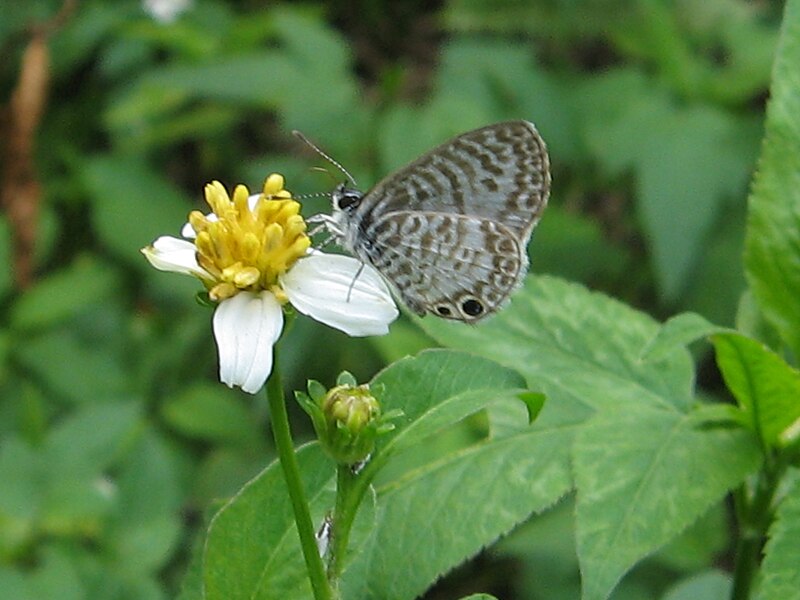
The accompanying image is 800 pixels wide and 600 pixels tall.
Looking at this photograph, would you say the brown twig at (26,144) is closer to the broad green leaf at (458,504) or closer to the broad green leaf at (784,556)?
the broad green leaf at (458,504)

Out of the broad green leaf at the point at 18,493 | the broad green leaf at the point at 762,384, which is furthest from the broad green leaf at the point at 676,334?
the broad green leaf at the point at 18,493

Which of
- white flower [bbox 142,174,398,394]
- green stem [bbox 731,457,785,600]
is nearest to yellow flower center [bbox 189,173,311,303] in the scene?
white flower [bbox 142,174,398,394]

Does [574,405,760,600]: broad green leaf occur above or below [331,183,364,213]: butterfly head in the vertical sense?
below

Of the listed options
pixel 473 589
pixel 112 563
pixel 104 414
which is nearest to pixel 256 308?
pixel 112 563

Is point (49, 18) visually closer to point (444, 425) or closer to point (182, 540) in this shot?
point (182, 540)

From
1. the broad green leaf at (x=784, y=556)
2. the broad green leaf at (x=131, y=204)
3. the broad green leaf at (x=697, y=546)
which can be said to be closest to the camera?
the broad green leaf at (x=784, y=556)

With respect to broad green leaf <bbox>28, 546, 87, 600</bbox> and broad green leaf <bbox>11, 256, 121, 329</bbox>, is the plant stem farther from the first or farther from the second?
broad green leaf <bbox>11, 256, 121, 329</bbox>
